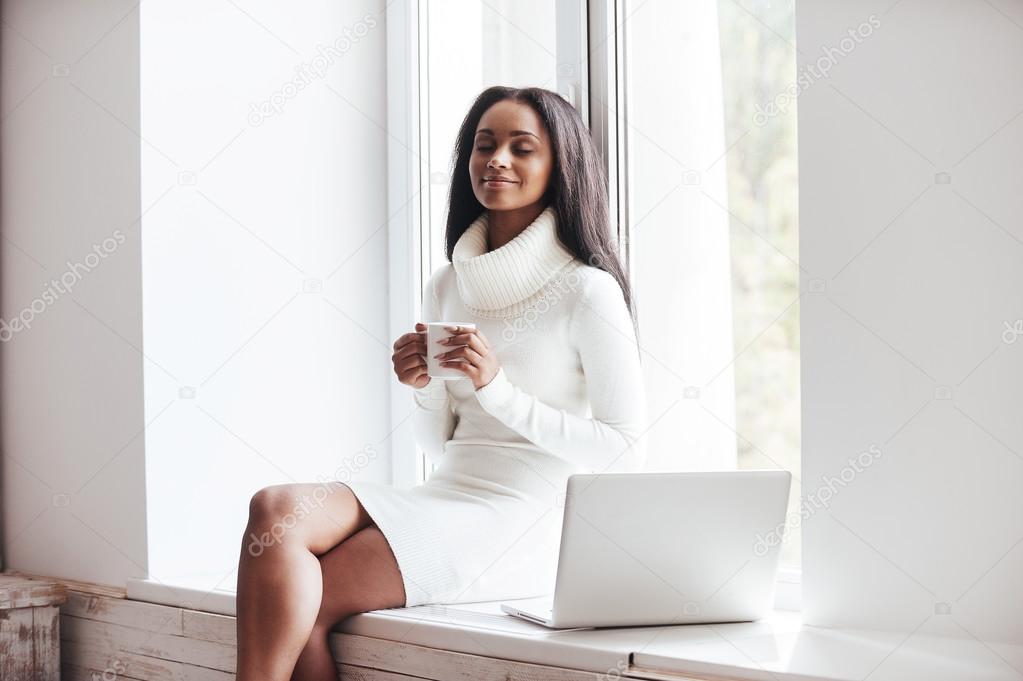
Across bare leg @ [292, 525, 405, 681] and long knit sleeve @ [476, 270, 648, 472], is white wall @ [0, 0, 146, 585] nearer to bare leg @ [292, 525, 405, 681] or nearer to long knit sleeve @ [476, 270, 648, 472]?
bare leg @ [292, 525, 405, 681]

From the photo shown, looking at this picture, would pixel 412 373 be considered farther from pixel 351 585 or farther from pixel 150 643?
pixel 150 643

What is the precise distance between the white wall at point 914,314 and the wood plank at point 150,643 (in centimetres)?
98

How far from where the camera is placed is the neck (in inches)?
73.7

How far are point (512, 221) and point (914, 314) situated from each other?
0.70 metres

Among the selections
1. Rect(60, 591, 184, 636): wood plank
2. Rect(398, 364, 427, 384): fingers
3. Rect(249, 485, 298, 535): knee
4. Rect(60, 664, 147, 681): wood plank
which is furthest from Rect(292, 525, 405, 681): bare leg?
Rect(60, 664, 147, 681): wood plank

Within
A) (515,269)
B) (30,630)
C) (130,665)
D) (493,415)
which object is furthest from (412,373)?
(30,630)

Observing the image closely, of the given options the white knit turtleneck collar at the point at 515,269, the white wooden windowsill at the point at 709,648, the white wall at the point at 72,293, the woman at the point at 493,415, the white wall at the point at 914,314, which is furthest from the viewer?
the white wall at the point at 72,293

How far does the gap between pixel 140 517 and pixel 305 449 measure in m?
0.36

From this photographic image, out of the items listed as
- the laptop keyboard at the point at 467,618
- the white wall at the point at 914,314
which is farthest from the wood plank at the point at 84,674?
the white wall at the point at 914,314

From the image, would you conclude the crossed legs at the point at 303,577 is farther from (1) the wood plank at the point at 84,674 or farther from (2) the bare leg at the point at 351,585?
(1) the wood plank at the point at 84,674

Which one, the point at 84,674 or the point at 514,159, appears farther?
the point at 84,674

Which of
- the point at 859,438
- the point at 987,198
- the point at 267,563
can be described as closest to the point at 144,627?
the point at 267,563

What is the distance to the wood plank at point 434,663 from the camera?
1.44m

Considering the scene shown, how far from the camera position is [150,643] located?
192cm
